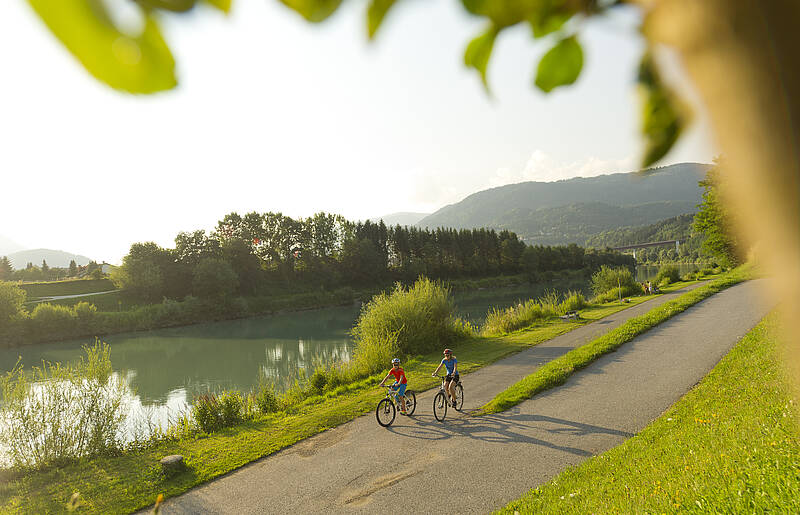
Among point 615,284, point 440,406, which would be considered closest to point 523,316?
point 440,406

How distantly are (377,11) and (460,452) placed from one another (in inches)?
339

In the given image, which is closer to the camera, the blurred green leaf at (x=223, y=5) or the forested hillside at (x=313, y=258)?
the blurred green leaf at (x=223, y=5)

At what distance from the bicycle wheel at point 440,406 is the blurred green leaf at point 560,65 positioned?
9.85 metres

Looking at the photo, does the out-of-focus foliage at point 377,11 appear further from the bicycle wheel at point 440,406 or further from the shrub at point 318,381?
the shrub at point 318,381

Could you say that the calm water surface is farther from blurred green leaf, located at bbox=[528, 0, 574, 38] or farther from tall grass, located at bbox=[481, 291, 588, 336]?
blurred green leaf, located at bbox=[528, 0, 574, 38]

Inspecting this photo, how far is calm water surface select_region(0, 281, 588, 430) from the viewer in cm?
1991

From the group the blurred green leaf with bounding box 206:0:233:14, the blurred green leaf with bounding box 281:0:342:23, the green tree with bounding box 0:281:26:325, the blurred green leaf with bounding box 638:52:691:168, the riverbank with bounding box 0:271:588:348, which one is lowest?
the riverbank with bounding box 0:271:588:348

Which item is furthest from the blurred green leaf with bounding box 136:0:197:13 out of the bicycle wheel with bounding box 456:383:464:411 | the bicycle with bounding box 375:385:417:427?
the bicycle wheel with bounding box 456:383:464:411

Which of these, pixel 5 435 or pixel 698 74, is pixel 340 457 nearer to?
pixel 5 435

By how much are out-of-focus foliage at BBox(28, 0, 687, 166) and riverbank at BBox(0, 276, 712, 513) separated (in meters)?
9.18

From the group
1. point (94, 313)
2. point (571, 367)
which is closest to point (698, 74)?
point (571, 367)

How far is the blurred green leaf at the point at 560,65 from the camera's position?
0.68 meters

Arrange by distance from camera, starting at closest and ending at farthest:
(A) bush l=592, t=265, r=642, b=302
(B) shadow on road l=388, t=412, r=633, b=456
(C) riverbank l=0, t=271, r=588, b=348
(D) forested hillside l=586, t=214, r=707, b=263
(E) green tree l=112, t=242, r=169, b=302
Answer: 1. (B) shadow on road l=388, t=412, r=633, b=456
2. (A) bush l=592, t=265, r=642, b=302
3. (C) riverbank l=0, t=271, r=588, b=348
4. (E) green tree l=112, t=242, r=169, b=302
5. (D) forested hillside l=586, t=214, r=707, b=263

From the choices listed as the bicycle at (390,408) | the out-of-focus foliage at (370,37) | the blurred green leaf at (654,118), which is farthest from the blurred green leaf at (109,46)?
the bicycle at (390,408)
